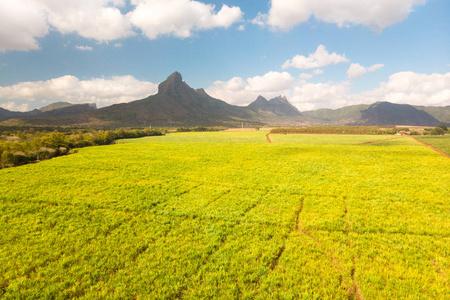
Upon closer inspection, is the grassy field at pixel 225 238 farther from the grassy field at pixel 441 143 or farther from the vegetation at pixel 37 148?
the grassy field at pixel 441 143

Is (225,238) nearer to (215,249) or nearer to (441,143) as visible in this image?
(215,249)

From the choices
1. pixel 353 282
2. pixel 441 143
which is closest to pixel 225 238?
pixel 353 282

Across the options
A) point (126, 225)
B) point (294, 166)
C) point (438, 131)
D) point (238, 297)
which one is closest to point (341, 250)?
point (238, 297)

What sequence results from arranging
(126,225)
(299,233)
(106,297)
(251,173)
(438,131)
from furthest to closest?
1. (438,131)
2. (251,173)
3. (126,225)
4. (299,233)
5. (106,297)

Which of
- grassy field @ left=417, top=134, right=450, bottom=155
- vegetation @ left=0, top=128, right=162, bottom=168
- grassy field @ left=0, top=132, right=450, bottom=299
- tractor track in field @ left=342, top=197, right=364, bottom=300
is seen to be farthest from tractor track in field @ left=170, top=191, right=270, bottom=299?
grassy field @ left=417, top=134, right=450, bottom=155

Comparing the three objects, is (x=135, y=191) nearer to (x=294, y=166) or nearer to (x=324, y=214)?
(x=324, y=214)

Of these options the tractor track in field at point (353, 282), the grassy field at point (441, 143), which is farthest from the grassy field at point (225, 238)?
the grassy field at point (441, 143)

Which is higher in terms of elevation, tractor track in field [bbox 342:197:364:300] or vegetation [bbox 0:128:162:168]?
vegetation [bbox 0:128:162:168]

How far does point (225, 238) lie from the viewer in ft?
49.5

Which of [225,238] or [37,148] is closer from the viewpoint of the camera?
[225,238]

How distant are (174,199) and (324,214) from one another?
506 inches

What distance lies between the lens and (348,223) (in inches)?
682

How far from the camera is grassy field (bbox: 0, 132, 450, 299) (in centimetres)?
1069

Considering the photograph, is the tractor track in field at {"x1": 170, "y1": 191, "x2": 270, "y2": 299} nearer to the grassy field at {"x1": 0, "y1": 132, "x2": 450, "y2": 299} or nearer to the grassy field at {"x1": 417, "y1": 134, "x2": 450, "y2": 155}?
the grassy field at {"x1": 0, "y1": 132, "x2": 450, "y2": 299}
